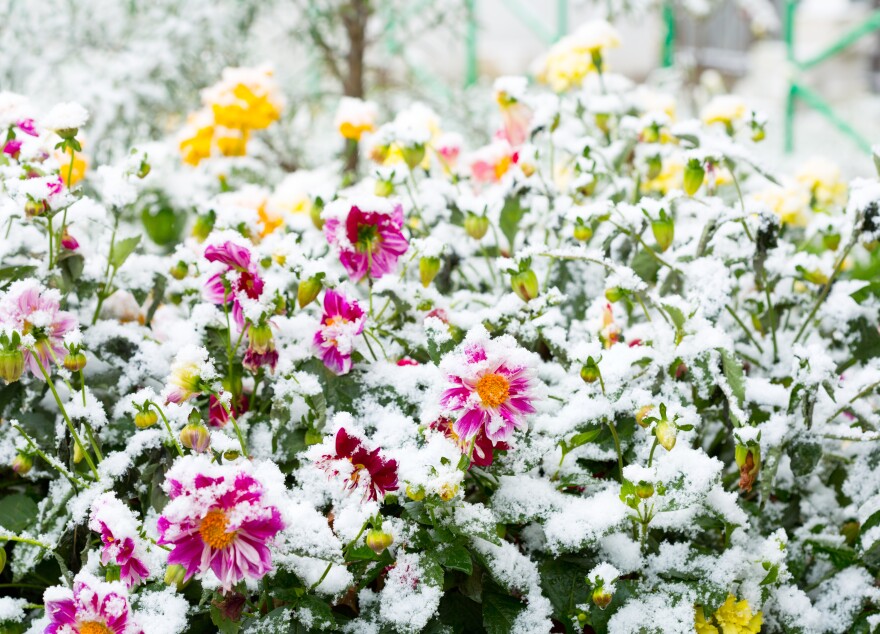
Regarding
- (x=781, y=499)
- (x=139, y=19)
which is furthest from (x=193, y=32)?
(x=781, y=499)

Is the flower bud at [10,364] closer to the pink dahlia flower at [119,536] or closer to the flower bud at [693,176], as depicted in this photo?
the pink dahlia flower at [119,536]

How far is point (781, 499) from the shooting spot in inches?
37.9

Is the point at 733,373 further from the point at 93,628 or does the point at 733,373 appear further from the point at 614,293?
the point at 93,628

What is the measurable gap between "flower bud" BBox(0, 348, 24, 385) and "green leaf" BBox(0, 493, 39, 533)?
181 millimetres

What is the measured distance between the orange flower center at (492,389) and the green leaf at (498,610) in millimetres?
165

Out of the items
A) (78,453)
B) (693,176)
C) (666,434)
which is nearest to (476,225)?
(693,176)

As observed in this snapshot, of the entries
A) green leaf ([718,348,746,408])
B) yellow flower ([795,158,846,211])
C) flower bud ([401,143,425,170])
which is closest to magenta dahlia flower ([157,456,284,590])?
green leaf ([718,348,746,408])

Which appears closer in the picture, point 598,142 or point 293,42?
point 598,142

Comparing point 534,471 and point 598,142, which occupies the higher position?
point 598,142

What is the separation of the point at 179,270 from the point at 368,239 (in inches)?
8.3

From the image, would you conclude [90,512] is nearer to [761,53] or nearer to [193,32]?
[193,32]

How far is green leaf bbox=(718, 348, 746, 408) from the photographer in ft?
2.71

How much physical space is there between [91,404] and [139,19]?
6.61ft

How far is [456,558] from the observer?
2.34 ft
